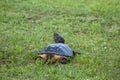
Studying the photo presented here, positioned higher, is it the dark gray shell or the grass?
the dark gray shell

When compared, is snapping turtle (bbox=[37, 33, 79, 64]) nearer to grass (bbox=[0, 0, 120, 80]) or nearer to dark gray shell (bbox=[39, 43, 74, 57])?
dark gray shell (bbox=[39, 43, 74, 57])

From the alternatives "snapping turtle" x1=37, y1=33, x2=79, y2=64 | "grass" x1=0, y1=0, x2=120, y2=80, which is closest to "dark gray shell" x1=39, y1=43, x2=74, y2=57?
"snapping turtle" x1=37, y1=33, x2=79, y2=64

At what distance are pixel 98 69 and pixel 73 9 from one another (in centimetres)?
448

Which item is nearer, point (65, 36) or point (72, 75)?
point (72, 75)

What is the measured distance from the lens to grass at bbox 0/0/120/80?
5199 mm

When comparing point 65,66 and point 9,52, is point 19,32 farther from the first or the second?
point 65,66

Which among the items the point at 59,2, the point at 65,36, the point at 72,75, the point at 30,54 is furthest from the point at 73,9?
the point at 72,75

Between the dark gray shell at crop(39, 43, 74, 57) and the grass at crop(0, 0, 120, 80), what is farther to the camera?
the dark gray shell at crop(39, 43, 74, 57)

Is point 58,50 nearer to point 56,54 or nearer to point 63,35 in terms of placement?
point 56,54

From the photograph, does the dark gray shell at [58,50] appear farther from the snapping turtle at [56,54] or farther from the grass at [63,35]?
the grass at [63,35]

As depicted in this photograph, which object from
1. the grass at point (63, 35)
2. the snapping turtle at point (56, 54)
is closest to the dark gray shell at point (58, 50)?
the snapping turtle at point (56, 54)

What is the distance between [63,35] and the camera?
7352 mm

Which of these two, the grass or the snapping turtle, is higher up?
the snapping turtle

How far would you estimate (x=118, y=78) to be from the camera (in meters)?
5.03
